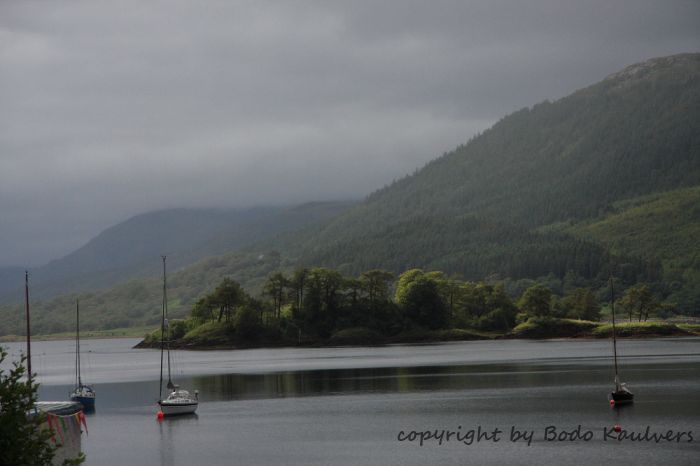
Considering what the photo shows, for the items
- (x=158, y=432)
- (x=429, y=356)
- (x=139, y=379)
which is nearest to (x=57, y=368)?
(x=139, y=379)

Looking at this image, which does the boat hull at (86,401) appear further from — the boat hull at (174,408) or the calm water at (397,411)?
the boat hull at (174,408)

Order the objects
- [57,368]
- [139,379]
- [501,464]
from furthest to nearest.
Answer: [57,368], [139,379], [501,464]

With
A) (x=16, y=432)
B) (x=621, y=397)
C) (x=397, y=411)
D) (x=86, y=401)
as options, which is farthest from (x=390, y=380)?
(x=16, y=432)

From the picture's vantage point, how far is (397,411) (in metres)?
87.4

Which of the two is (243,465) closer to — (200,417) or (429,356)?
(200,417)

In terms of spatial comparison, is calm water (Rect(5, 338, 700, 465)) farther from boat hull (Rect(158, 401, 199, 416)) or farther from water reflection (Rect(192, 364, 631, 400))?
boat hull (Rect(158, 401, 199, 416))

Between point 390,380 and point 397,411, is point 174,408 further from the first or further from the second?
point 390,380

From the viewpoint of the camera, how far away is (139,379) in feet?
468

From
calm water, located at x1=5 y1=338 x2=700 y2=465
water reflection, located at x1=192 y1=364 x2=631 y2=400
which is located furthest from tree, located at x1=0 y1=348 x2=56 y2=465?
water reflection, located at x1=192 y1=364 x2=631 y2=400

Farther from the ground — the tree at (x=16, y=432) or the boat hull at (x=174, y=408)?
the tree at (x=16, y=432)

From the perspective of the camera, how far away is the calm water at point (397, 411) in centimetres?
6488

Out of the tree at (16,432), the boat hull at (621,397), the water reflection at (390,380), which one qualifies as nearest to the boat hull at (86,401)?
the water reflection at (390,380)

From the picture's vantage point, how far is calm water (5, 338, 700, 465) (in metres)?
64.9

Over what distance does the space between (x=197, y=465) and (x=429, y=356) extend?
10332cm
